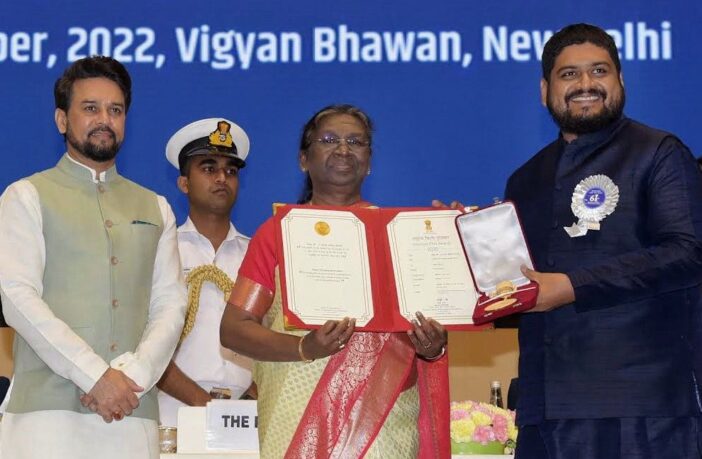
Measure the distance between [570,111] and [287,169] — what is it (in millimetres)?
2629

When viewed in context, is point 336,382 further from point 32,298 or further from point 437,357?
point 32,298

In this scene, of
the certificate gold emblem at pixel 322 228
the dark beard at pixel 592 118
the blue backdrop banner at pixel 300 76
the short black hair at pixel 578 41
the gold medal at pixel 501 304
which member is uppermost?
the blue backdrop banner at pixel 300 76

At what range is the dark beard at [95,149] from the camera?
12.8 ft

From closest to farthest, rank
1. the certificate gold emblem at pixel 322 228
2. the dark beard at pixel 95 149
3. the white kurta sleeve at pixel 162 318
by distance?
the certificate gold emblem at pixel 322 228
the white kurta sleeve at pixel 162 318
the dark beard at pixel 95 149

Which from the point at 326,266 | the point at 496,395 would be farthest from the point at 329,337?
the point at 496,395

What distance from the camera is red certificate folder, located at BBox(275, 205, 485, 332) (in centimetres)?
340

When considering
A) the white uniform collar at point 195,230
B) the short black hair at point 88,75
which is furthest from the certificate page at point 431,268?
the white uniform collar at point 195,230

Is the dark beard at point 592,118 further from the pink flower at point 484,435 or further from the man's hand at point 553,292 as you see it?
the pink flower at point 484,435

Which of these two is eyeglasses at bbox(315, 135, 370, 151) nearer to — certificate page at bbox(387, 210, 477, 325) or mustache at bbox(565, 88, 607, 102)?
certificate page at bbox(387, 210, 477, 325)

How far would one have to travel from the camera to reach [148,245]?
3.96m

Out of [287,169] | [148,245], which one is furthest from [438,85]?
[148,245]

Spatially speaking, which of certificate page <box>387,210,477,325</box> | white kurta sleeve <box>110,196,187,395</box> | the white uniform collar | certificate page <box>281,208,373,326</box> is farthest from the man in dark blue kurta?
the white uniform collar

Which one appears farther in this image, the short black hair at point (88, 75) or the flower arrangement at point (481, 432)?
the flower arrangement at point (481, 432)

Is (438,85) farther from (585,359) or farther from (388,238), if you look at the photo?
(585,359)
